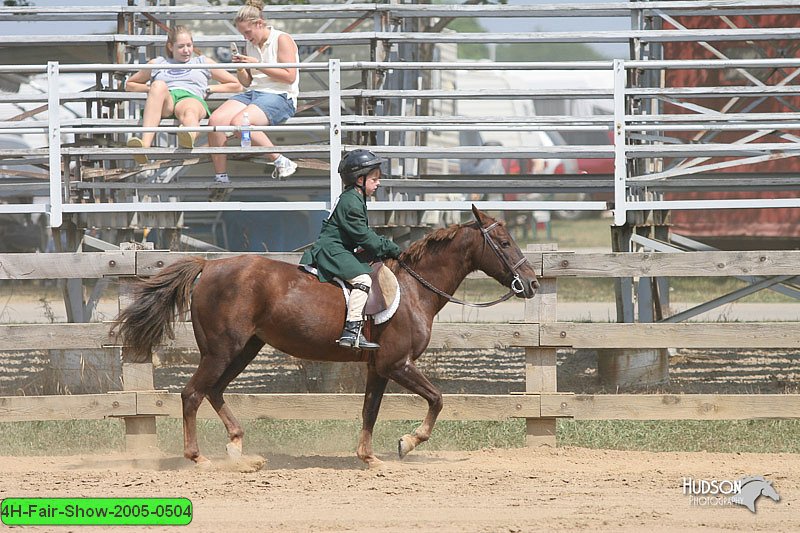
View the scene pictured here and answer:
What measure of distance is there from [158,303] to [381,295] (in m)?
1.64

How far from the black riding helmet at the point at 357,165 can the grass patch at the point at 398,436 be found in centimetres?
238

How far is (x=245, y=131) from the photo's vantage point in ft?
33.2

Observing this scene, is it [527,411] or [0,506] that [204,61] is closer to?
[527,411]

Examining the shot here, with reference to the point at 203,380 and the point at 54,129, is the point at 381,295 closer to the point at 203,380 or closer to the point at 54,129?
the point at 203,380

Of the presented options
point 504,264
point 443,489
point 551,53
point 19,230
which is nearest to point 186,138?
point 504,264

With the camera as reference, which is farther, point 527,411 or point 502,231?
point 527,411

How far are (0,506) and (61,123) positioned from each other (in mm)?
4578

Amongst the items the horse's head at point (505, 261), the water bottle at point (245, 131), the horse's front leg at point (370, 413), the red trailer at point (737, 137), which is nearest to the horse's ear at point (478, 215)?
the horse's head at point (505, 261)

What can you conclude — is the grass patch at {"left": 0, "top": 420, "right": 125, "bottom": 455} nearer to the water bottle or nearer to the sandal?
the sandal

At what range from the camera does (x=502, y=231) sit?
8320mm

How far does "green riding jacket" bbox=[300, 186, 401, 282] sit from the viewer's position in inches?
316

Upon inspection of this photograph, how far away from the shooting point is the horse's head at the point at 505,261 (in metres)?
8.23

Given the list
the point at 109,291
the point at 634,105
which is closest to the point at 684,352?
the point at 634,105

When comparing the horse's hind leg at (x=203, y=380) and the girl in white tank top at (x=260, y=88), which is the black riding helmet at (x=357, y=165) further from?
the girl in white tank top at (x=260, y=88)
